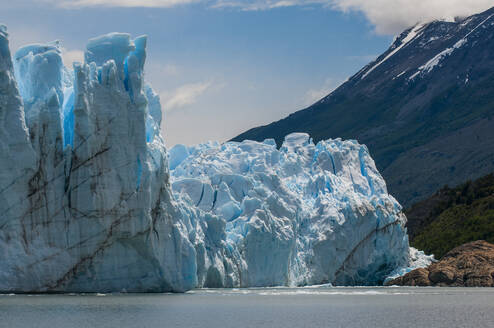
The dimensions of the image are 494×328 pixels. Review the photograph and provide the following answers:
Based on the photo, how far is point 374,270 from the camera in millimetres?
53375

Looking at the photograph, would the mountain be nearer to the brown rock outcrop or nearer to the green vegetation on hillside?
the green vegetation on hillside

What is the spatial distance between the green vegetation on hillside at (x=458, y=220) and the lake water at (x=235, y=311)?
3233 cm

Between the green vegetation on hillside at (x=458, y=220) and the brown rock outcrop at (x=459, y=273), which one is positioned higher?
the green vegetation on hillside at (x=458, y=220)

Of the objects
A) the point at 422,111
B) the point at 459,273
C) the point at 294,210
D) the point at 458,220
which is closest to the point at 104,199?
the point at 294,210

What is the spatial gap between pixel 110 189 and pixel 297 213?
17764mm

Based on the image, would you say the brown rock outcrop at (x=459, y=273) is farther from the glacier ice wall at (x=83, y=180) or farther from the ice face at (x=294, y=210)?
the glacier ice wall at (x=83, y=180)

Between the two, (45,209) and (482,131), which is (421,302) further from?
(482,131)

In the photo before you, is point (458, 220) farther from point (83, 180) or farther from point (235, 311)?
point (235, 311)

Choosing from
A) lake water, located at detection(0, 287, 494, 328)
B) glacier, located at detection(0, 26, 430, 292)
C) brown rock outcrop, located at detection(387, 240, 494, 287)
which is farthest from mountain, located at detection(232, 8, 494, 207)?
lake water, located at detection(0, 287, 494, 328)

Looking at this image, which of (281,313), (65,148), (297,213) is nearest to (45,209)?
(65,148)

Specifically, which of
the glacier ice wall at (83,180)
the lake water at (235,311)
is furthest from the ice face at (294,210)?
the lake water at (235,311)

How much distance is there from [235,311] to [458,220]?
4953cm

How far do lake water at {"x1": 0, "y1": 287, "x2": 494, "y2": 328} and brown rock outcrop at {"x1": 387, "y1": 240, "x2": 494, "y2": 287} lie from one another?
15.3 meters

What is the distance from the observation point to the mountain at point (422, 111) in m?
139
